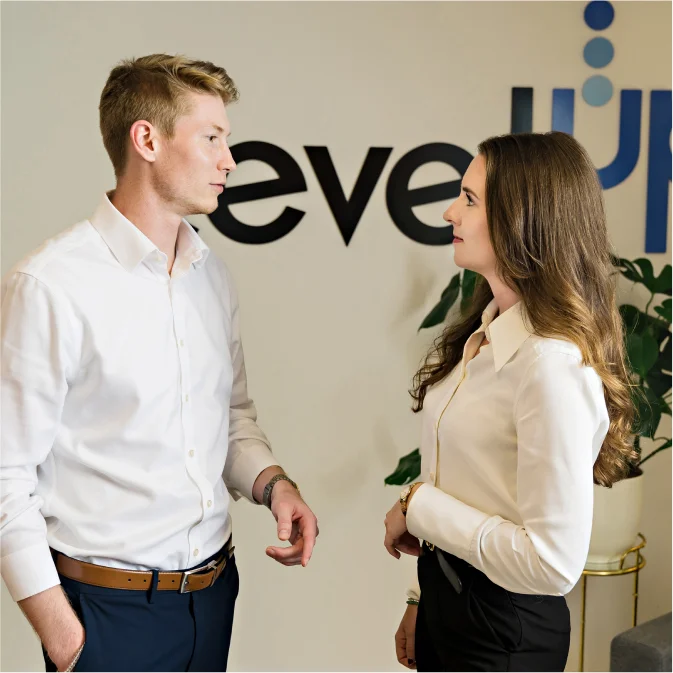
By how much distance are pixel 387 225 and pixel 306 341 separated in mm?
545

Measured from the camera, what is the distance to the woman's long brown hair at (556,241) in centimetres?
157

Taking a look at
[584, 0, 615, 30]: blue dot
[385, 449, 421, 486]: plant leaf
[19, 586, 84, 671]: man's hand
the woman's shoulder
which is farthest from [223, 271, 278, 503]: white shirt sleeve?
[584, 0, 615, 30]: blue dot

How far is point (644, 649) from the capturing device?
241cm

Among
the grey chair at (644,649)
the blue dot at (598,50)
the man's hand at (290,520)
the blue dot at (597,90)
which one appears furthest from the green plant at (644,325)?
the man's hand at (290,520)

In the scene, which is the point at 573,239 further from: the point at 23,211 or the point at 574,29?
the point at 23,211

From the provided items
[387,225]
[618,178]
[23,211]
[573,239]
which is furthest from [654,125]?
[23,211]

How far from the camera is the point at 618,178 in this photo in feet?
10.3

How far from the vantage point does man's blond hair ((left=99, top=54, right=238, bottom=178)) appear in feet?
5.89

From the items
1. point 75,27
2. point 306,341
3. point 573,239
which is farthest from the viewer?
point 306,341

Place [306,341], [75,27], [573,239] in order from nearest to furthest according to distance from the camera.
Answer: [573,239], [75,27], [306,341]

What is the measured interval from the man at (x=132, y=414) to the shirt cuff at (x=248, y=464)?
8cm

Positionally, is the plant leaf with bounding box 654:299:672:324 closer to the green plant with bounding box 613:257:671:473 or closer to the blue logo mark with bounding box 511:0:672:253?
the green plant with bounding box 613:257:671:473

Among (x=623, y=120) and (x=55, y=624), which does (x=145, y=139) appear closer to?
(x=55, y=624)

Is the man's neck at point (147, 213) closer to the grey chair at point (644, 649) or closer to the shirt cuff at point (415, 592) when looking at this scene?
the shirt cuff at point (415, 592)
